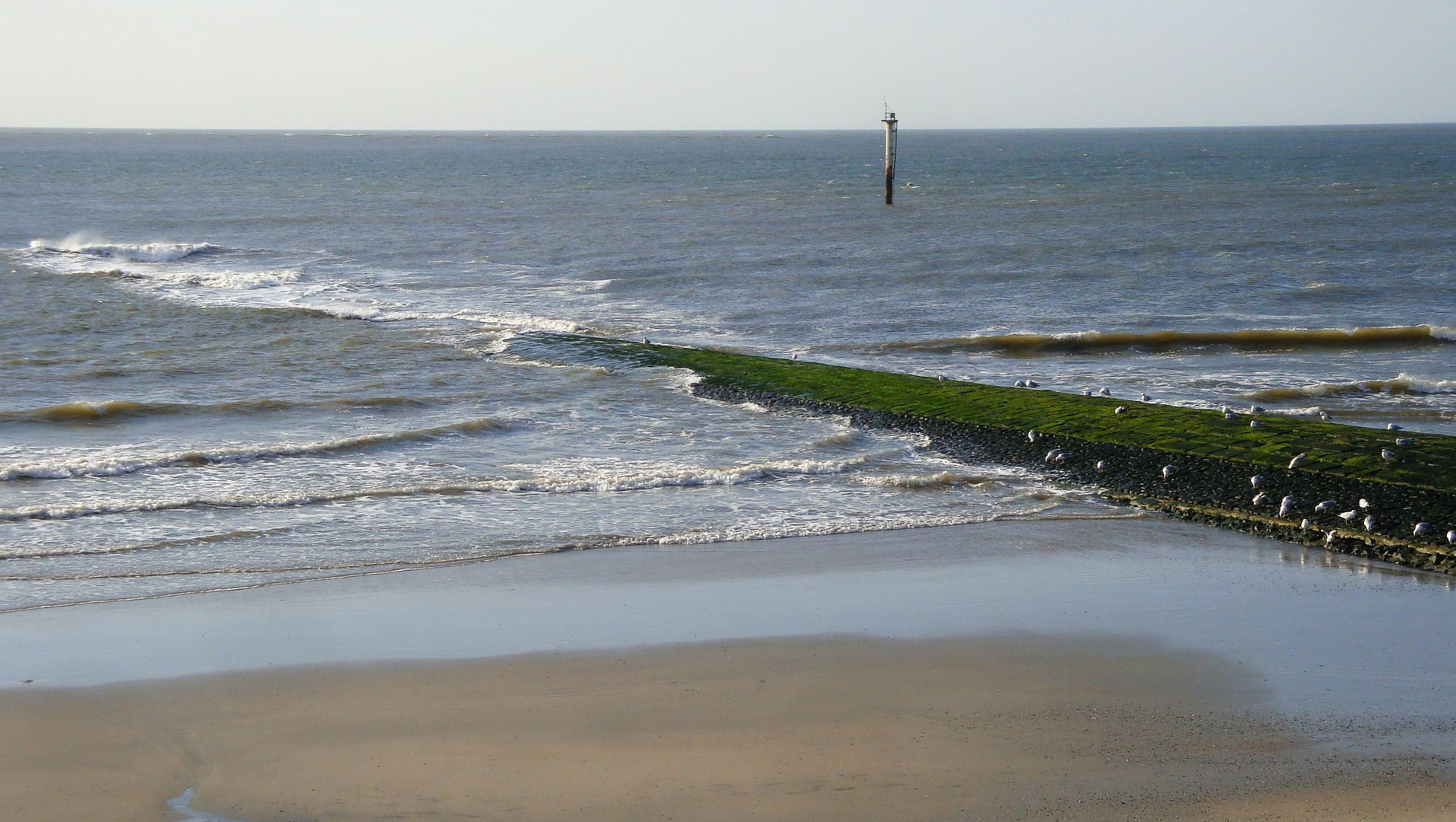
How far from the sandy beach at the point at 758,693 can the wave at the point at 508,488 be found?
8.80 feet

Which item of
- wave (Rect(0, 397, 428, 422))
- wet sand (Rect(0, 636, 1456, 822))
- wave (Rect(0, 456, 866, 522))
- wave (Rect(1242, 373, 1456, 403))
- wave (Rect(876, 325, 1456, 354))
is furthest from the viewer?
wave (Rect(876, 325, 1456, 354))

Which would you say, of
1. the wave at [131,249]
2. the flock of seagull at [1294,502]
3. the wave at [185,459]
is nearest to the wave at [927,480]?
the flock of seagull at [1294,502]

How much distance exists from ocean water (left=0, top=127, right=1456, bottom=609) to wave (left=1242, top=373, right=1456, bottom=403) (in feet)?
0.30

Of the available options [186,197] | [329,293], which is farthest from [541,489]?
[186,197]

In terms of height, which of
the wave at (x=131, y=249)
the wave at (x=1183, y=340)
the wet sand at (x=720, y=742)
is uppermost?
the wave at (x=131, y=249)

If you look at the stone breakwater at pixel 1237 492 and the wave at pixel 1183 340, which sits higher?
the wave at pixel 1183 340

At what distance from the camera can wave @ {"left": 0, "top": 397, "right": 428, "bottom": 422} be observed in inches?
675

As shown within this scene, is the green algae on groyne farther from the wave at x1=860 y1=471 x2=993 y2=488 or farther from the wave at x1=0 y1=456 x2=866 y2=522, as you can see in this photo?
the wave at x1=0 y1=456 x2=866 y2=522

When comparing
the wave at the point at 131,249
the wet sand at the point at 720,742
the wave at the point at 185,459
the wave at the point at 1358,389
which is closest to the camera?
the wet sand at the point at 720,742

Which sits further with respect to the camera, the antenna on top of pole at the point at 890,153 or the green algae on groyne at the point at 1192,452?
the antenna on top of pole at the point at 890,153

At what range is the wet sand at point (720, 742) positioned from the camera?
22.4 ft

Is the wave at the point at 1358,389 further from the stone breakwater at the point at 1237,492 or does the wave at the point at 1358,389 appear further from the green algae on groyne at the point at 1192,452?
the stone breakwater at the point at 1237,492

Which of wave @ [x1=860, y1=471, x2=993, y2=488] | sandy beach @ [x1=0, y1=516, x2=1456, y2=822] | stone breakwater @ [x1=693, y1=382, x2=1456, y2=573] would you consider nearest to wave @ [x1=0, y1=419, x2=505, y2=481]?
sandy beach @ [x1=0, y1=516, x2=1456, y2=822]

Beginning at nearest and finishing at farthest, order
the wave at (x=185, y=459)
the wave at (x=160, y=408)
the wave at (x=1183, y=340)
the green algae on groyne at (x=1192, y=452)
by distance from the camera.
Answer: the green algae on groyne at (x=1192, y=452)
the wave at (x=185, y=459)
the wave at (x=160, y=408)
the wave at (x=1183, y=340)
